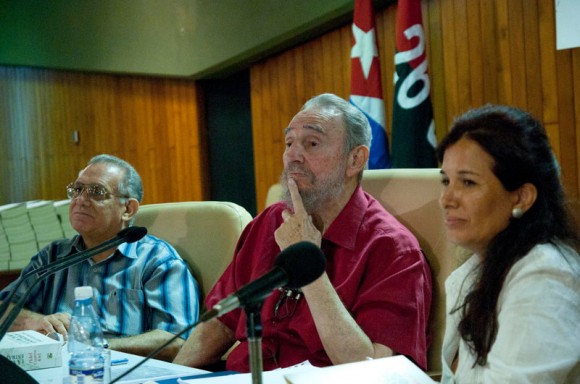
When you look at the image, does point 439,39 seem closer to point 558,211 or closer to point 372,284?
point 372,284

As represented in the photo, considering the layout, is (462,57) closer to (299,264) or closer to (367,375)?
(367,375)

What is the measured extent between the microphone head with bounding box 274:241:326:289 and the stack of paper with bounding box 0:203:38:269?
4248 millimetres

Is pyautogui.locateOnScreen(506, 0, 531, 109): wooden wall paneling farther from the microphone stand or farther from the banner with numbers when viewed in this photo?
the microphone stand

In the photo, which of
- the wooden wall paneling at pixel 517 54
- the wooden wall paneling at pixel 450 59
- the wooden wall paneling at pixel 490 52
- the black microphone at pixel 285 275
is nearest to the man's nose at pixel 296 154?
the black microphone at pixel 285 275

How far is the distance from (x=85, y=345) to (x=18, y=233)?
327cm

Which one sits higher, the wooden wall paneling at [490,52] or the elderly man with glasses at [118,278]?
the wooden wall paneling at [490,52]

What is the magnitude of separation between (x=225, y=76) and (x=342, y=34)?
1932 mm

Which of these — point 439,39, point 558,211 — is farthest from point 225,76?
point 558,211

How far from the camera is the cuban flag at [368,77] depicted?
155 inches

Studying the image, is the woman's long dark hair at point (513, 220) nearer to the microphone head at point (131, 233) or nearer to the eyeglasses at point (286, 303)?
the eyeglasses at point (286, 303)

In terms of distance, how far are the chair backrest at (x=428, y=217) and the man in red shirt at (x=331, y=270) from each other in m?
0.05

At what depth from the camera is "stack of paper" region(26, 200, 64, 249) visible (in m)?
4.92

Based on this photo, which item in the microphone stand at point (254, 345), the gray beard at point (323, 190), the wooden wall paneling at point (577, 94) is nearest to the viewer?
the microphone stand at point (254, 345)

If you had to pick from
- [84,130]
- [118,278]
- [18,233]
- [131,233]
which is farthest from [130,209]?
[84,130]
